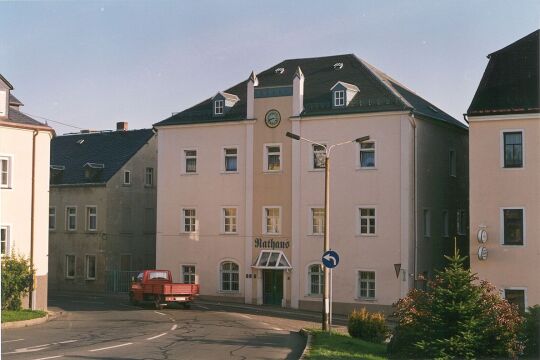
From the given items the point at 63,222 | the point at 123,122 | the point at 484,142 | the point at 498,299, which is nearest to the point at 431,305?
the point at 498,299

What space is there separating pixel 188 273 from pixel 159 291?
642 centimetres

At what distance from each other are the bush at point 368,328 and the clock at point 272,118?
19.1m

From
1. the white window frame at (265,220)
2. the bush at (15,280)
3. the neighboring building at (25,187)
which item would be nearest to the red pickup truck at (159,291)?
the neighboring building at (25,187)

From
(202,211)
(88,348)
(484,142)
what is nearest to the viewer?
(88,348)

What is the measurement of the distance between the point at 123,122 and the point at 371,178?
26825mm

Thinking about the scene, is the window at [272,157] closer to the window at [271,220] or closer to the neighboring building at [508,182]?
the window at [271,220]

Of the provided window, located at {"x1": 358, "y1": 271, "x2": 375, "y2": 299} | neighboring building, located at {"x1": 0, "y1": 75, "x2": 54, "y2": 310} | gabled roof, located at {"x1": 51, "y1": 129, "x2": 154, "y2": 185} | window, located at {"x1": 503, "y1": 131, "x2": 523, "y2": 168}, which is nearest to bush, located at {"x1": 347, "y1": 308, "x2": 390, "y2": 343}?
window, located at {"x1": 503, "y1": 131, "x2": 523, "y2": 168}

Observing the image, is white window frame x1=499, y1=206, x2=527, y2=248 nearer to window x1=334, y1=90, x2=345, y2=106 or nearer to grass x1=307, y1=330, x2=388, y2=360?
window x1=334, y1=90, x2=345, y2=106

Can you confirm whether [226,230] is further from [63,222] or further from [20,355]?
[20,355]

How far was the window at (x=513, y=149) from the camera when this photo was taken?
34.2 m

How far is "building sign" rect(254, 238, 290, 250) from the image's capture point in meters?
42.6

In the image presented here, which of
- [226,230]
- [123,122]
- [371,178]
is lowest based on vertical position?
[226,230]

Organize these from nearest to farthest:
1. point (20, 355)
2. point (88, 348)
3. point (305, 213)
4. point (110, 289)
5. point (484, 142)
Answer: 1. point (20, 355)
2. point (88, 348)
3. point (484, 142)
4. point (305, 213)
5. point (110, 289)

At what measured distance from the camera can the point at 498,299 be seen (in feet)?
66.9
